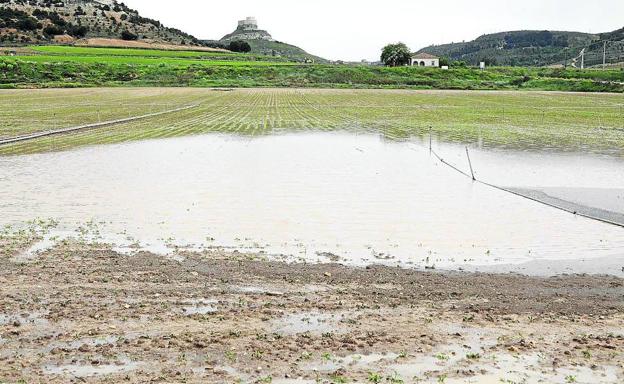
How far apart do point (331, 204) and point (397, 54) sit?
11492 centimetres

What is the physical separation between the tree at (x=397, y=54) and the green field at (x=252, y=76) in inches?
956

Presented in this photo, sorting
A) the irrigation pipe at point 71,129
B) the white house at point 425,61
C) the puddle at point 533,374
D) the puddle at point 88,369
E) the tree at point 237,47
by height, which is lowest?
the puddle at point 533,374

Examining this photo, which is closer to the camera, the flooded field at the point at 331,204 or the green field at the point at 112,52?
the flooded field at the point at 331,204

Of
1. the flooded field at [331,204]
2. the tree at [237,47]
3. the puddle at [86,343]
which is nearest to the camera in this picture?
the puddle at [86,343]

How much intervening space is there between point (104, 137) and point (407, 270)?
1989 cm

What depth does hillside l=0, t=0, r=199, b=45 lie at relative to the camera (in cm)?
13812

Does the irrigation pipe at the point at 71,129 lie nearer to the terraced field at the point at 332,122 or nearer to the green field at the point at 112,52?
the terraced field at the point at 332,122

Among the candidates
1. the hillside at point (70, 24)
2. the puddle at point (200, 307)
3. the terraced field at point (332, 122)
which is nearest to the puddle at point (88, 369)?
the puddle at point (200, 307)

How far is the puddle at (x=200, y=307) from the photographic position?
Answer: 7.06 meters

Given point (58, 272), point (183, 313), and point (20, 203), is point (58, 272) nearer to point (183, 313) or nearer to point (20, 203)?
point (183, 313)

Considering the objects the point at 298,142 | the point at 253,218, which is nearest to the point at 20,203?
the point at 253,218

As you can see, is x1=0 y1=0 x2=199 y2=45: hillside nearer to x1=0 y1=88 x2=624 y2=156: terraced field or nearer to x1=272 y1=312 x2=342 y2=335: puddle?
x1=0 y1=88 x2=624 y2=156: terraced field

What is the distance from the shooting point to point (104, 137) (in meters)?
26.1

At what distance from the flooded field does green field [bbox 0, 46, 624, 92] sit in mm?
60051
